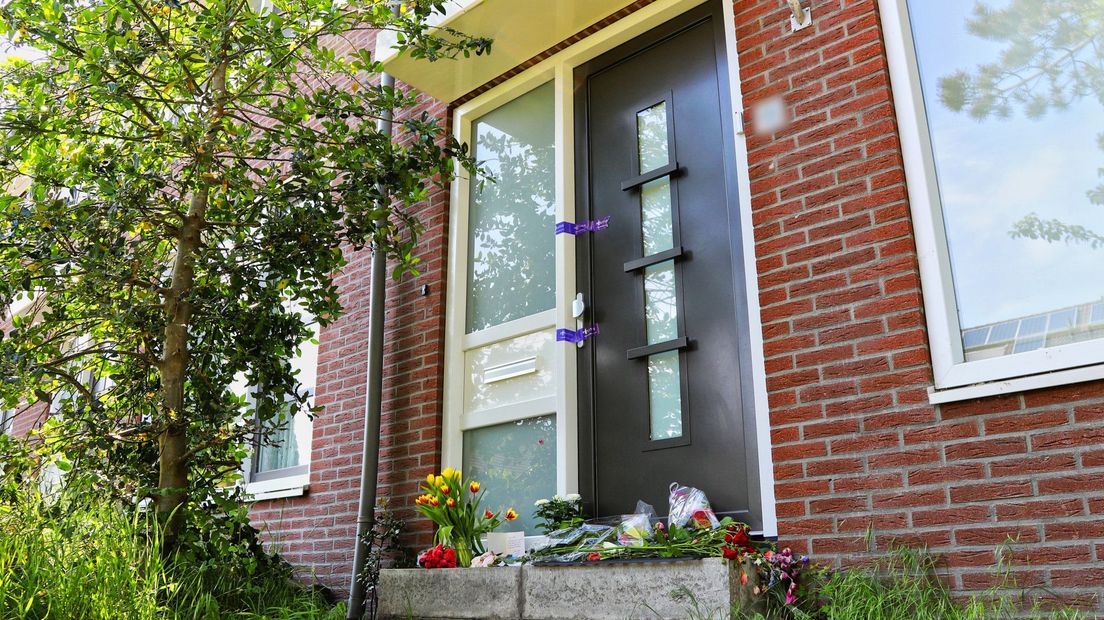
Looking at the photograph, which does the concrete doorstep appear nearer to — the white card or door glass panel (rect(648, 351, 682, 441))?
the white card

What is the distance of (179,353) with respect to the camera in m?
4.09

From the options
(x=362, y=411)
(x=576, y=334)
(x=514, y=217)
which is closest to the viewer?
(x=576, y=334)

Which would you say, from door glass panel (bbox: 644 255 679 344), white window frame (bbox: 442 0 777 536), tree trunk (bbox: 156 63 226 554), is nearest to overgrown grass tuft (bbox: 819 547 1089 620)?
white window frame (bbox: 442 0 777 536)

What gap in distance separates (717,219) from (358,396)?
90.3 inches

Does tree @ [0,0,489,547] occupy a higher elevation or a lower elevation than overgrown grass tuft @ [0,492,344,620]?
higher

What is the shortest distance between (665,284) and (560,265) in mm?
551

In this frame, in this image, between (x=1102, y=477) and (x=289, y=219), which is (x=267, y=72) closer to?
(x=289, y=219)

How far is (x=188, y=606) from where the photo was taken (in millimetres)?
3582

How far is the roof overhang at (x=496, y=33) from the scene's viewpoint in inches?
156

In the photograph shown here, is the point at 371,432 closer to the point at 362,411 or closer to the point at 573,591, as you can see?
the point at 362,411

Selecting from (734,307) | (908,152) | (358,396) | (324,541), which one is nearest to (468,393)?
(358,396)

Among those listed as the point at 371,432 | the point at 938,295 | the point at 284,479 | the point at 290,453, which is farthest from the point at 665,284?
the point at 290,453

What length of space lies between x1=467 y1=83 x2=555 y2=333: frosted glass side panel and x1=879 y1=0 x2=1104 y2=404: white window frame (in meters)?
1.76

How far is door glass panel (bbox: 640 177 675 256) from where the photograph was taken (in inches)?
147
